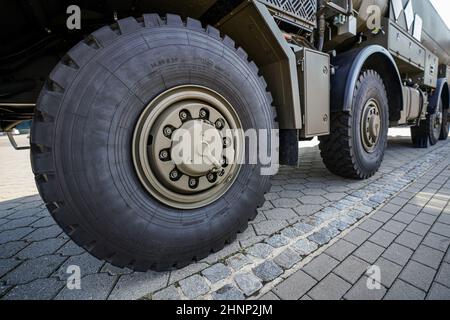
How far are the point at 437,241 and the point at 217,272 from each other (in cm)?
145

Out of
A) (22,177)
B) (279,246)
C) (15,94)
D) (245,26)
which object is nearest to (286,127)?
(245,26)

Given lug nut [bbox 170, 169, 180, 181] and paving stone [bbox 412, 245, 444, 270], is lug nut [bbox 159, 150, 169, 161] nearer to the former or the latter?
lug nut [bbox 170, 169, 180, 181]

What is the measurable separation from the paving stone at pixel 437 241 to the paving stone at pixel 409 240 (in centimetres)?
4

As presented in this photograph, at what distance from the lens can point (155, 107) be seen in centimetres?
109

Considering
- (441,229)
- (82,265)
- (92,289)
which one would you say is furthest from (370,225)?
(82,265)

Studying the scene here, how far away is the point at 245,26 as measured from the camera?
1.45m

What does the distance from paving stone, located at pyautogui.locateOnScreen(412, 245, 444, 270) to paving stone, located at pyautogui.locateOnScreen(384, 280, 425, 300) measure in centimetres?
27

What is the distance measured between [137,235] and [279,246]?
0.87m

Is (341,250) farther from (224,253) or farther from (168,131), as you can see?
(168,131)

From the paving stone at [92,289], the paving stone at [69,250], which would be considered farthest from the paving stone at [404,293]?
the paving stone at [69,250]

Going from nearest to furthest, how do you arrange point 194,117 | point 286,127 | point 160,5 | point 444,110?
point 194,117 < point 160,5 < point 286,127 < point 444,110

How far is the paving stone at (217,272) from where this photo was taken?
1123 millimetres
